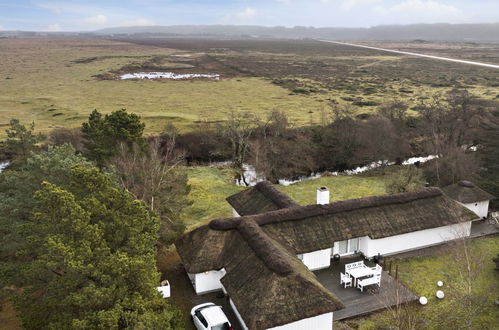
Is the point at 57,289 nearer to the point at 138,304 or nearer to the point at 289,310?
the point at 138,304

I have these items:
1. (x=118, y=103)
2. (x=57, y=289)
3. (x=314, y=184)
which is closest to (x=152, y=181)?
(x=57, y=289)

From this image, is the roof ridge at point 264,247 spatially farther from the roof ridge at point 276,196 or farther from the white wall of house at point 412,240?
the white wall of house at point 412,240

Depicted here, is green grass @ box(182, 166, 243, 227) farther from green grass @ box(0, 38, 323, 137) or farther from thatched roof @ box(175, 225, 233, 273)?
green grass @ box(0, 38, 323, 137)

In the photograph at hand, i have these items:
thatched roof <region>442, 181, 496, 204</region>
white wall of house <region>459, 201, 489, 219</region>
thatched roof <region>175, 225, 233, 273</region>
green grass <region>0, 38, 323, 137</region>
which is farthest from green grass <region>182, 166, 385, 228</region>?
green grass <region>0, 38, 323, 137</region>

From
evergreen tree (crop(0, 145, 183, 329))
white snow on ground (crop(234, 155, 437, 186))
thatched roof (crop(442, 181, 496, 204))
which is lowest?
white snow on ground (crop(234, 155, 437, 186))

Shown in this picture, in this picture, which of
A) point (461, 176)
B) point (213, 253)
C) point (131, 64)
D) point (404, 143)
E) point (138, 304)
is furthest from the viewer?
point (131, 64)
